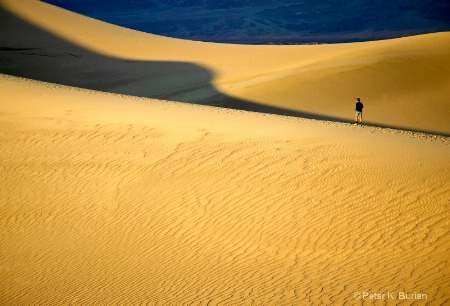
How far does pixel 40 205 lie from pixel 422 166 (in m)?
7.23

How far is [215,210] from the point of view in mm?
9289

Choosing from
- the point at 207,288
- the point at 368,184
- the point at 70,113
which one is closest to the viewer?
the point at 207,288

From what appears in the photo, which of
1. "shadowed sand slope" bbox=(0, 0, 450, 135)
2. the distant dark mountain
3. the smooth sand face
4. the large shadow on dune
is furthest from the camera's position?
the distant dark mountain

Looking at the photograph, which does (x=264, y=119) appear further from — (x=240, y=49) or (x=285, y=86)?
(x=240, y=49)

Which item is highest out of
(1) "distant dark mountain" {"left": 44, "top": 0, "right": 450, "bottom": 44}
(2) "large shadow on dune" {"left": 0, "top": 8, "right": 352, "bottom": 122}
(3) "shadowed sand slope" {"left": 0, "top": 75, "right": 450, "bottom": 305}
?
(1) "distant dark mountain" {"left": 44, "top": 0, "right": 450, "bottom": 44}

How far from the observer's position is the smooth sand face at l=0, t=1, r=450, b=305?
23.6ft

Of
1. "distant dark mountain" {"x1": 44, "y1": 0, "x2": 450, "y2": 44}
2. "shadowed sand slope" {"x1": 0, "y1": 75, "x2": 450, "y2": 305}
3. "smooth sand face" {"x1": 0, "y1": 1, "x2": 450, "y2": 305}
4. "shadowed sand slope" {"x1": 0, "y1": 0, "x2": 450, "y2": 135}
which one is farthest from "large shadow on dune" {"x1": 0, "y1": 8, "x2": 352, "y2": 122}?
"distant dark mountain" {"x1": 44, "y1": 0, "x2": 450, "y2": 44}

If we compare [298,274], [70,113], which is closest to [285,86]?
[70,113]

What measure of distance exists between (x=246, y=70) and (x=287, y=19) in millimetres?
90719

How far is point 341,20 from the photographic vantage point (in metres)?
112

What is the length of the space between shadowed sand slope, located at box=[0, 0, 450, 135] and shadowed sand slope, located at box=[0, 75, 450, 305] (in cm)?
950

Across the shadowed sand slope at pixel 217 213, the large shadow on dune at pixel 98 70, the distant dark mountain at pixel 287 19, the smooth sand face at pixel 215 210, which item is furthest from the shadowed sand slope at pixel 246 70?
the distant dark mountain at pixel 287 19

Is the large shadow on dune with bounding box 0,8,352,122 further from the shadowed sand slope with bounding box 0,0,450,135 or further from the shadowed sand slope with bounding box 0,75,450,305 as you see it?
the shadowed sand slope with bounding box 0,75,450,305

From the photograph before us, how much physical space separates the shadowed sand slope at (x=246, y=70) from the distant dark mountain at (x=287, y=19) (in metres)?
56.5
